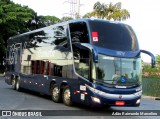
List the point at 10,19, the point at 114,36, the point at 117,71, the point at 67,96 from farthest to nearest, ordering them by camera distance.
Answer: the point at 10,19, the point at 67,96, the point at 114,36, the point at 117,71

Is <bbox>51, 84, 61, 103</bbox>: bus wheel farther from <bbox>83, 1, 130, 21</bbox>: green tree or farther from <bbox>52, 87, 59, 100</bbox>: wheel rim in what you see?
<bbox>83, 1, 130, 21</bbox>: green tree

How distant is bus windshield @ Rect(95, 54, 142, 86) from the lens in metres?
14.3

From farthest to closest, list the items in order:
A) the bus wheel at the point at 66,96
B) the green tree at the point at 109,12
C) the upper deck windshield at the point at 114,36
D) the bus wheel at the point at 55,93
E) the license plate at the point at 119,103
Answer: the green tree at the point at 109,12
the bus wheel at the point at 55,93
the bus wheel at the point at 66,96
the upper deck windshield at the point at 114,36
the license plate at the point at 119,103

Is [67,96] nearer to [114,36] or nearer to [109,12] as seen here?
[114,36]

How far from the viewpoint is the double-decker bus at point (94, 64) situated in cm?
1432

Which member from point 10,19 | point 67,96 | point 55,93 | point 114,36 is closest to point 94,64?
point 114,36

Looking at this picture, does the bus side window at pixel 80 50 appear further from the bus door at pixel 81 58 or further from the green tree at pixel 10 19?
the green tree at pixel 10 19

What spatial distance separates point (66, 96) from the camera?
653 inches

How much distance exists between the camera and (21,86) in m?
23.2

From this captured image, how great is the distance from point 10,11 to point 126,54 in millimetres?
45622

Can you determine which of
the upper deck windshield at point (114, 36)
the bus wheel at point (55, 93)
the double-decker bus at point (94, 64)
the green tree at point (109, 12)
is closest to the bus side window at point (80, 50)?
the double-decker bus at point (94, 64)

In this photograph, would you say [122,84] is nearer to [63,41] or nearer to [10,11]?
[63,41]

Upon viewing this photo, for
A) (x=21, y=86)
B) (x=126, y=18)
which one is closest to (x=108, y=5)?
(x=126, y=18)

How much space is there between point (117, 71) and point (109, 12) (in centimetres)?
3945
